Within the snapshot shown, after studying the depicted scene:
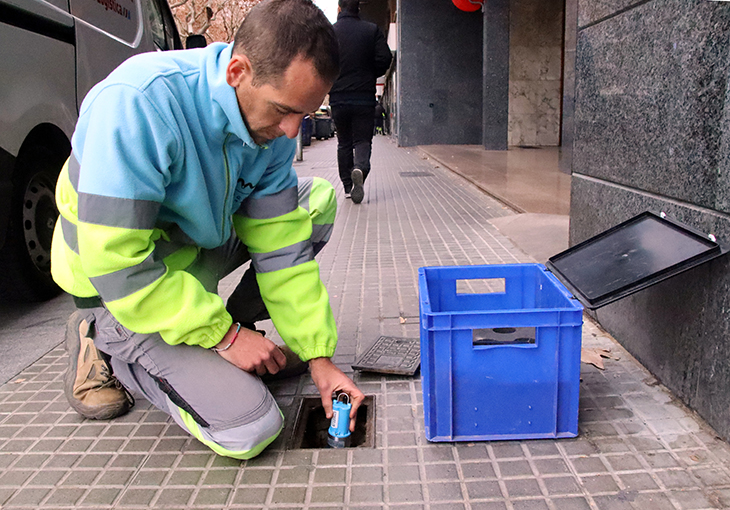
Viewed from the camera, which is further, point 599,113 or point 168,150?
point 599,113

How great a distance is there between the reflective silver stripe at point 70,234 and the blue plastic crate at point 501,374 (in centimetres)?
110

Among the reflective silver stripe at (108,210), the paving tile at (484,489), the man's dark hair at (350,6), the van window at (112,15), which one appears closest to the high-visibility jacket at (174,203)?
the reflective silver stripe at (108,210)

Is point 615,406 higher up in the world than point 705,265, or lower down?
lower down

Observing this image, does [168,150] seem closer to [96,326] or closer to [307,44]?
[307,44]

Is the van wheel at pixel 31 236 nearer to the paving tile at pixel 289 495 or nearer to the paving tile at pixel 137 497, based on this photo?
the paving tile at pixel 137 497

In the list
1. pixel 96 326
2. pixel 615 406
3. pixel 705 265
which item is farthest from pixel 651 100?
pixel 96 326

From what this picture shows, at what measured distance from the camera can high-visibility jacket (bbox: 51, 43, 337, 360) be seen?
64.4 inches

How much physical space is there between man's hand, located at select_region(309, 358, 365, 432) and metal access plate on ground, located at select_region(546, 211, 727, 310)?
2.76 ft

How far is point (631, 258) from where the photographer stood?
2197 mm

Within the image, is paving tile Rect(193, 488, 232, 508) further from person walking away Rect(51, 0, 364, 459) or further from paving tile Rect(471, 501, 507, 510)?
paving tile Rect(471, 501, 507, 510)

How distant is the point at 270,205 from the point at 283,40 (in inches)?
28.1

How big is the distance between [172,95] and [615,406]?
185cm

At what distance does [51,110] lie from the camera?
3.60 m

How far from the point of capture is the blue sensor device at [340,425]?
2035mm
